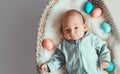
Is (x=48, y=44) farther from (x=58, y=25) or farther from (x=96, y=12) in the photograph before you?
(x=96, y=12)

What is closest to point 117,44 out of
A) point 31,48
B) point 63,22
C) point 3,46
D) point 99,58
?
point 99,58

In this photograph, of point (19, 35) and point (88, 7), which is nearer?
point (88, 7)

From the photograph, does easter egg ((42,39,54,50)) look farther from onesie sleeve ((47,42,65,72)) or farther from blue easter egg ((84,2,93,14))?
blue easter egg ((84,2,93,14))

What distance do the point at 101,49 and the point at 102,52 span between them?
0.01m

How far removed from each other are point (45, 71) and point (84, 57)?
0.13m

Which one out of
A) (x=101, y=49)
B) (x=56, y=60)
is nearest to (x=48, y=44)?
(x=56, y=60)

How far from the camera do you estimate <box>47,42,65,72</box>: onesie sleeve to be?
0.99 m

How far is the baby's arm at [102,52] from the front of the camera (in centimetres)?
95

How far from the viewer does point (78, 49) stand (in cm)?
96

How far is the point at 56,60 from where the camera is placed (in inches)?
39.1

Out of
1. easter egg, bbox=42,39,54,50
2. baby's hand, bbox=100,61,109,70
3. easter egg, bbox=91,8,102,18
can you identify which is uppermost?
easter egg, bbox=91,8,102,18

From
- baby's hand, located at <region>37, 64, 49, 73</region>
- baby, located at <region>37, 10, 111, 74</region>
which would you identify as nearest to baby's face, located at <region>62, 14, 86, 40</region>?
baby, located at <region>37, 10, 111, 74</region>

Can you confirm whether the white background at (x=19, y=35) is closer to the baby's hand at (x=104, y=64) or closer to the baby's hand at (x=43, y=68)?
the baby's hand at (x=43, y=68)

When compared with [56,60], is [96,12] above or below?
above
